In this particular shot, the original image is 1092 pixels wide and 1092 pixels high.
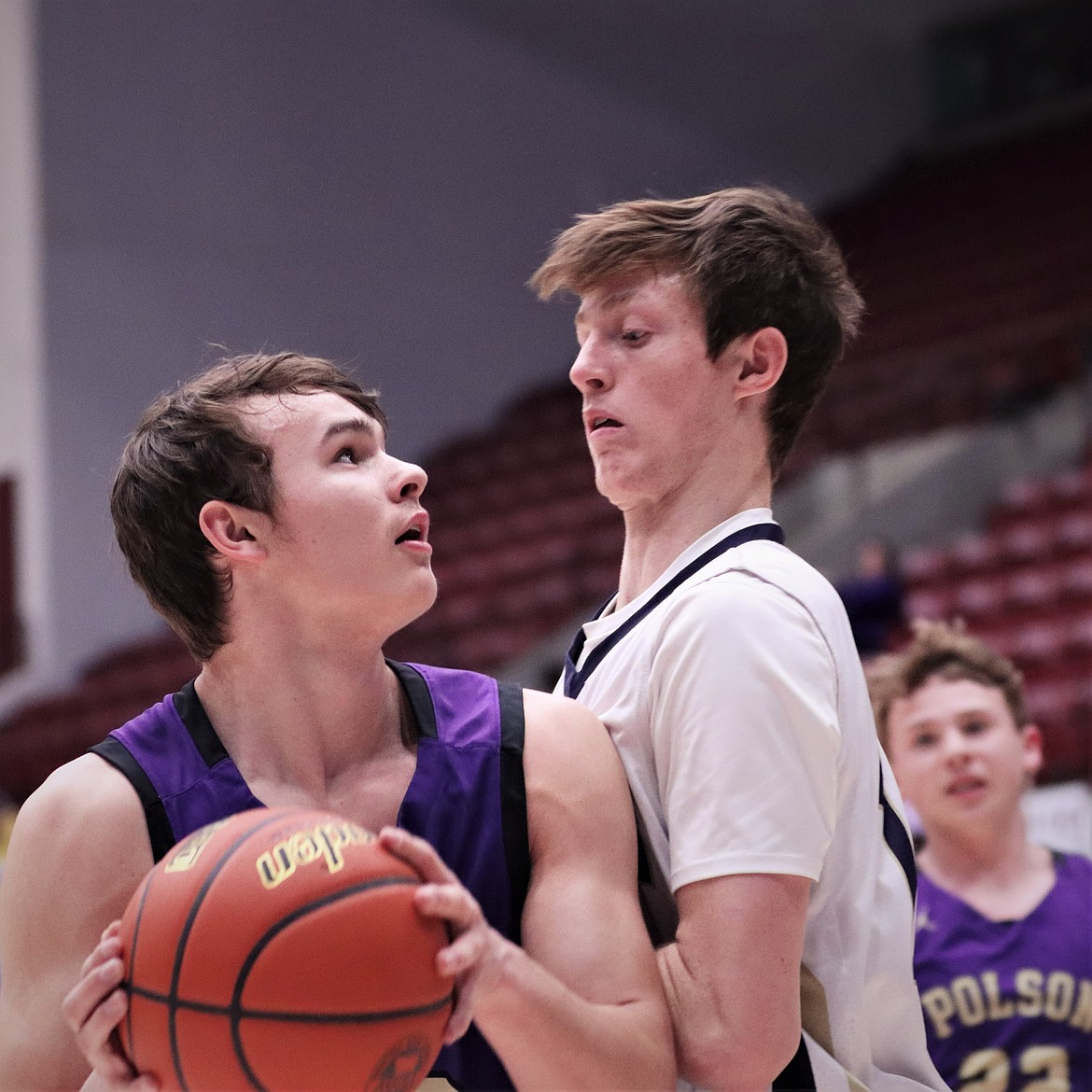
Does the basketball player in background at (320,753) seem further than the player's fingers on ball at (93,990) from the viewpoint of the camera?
Yes

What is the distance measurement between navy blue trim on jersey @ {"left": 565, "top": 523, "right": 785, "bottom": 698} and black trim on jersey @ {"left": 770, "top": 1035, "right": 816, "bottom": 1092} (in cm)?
64

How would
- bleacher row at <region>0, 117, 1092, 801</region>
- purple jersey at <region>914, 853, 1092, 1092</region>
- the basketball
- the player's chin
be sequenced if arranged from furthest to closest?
bleacher row at <region>0, 117, 1092, 801</region>, purple jersey at <region>914, 853, 1092, 1092</region>, the player's chin, the basketball

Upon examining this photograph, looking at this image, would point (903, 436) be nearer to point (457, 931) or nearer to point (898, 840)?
point (898, 840)

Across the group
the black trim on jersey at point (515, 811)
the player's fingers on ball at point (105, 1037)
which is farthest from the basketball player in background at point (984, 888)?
the player's fingers on ball at point (105, 1037)

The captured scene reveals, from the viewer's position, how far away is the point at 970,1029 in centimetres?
368

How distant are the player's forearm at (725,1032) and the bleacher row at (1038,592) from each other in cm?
462

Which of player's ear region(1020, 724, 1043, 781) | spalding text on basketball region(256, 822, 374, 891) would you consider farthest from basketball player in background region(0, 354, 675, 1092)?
player's ear region(1020, 724, 1043, 781)

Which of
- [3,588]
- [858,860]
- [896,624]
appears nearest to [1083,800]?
[896,624]

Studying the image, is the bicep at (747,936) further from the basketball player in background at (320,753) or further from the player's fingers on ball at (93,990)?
the player's fingers on ball at (93,990)

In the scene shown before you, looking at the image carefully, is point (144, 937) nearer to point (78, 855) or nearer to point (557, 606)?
point (78, 855)

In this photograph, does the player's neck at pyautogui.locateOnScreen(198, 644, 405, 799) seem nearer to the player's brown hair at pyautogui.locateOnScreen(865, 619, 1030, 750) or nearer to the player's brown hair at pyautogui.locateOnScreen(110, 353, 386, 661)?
the player's brown hair at pyautogui.locateOnScreen(110, 353, 386, 661)

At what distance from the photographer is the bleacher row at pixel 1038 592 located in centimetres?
686

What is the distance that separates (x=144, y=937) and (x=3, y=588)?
33.5 ft

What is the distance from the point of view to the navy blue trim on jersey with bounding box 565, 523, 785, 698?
7.80ft
